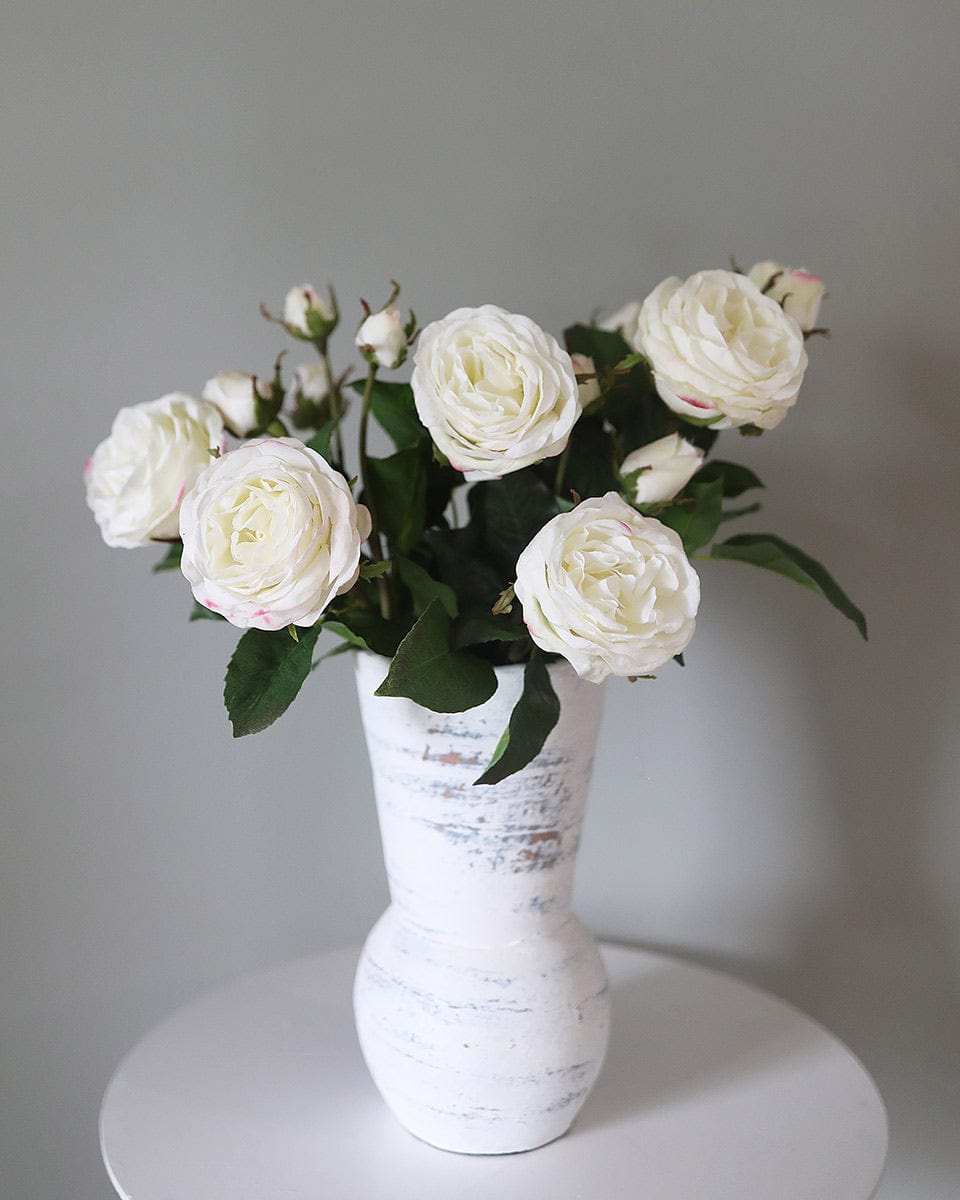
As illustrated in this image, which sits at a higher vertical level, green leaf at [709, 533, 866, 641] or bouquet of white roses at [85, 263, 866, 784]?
bouquet of white roses at [85, 263, 866, 784]

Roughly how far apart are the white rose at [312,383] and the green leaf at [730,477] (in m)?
0.28

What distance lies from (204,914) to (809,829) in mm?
571

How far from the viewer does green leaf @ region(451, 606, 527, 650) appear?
72 cm

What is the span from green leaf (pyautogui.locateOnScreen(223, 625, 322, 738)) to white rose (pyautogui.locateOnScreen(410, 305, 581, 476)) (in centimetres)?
15

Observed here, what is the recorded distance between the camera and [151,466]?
2.47 feet

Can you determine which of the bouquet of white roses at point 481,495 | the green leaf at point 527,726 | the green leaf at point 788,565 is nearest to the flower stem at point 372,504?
the bouquet of white roses at point 481,495

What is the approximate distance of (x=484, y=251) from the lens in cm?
107

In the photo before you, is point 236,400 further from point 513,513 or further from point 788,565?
point 788,565

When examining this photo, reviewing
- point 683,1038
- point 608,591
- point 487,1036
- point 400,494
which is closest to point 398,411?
point 400,494

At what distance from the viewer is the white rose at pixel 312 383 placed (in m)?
0.86

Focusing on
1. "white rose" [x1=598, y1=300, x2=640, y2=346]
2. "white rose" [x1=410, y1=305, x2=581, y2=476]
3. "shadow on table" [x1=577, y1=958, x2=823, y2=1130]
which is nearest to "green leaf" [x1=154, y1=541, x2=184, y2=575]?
"white rose" [x1=410, y1=305, x2=581, y2=476]

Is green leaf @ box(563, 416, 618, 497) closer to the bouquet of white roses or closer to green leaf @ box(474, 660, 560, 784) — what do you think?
the bouquet of white roses

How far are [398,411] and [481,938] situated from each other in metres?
0.36

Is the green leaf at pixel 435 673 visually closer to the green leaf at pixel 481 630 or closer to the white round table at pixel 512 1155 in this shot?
the green leaf at pixel 481 630
